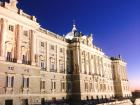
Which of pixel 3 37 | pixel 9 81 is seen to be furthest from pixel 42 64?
pixel 3 37

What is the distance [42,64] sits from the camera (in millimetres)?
51250

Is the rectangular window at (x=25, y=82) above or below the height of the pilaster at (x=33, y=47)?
below

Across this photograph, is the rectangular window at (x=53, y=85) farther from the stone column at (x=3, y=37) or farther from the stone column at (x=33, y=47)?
the stone column at (x=3, y=37)

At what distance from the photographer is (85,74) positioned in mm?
64812

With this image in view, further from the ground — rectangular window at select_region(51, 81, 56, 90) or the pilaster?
the pilaster

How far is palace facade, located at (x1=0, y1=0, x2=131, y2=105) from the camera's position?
125 ft

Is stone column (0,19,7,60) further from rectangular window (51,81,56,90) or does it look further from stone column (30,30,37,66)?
rectangular window (51,81,56,90)

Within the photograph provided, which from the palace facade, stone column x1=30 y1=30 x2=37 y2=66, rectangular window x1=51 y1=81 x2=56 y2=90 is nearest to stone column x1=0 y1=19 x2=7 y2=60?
the palace facade

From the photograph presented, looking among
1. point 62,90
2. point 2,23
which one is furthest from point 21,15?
point 62,90

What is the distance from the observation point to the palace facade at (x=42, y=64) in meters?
38.2

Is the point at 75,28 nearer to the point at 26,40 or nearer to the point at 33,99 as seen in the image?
the point at 26,40

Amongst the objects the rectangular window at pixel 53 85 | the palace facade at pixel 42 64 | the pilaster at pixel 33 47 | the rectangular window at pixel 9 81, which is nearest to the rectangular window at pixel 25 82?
the palace facade at pixel 42 64

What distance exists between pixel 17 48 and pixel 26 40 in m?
3.91

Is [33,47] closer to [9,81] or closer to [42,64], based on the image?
[42,64]
